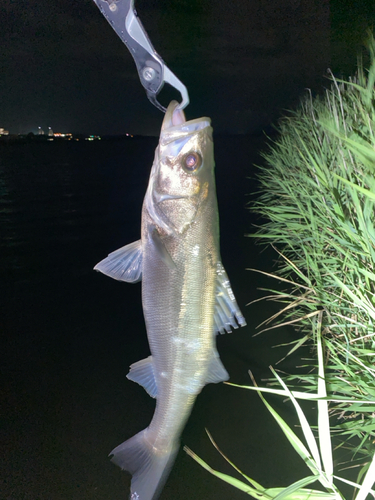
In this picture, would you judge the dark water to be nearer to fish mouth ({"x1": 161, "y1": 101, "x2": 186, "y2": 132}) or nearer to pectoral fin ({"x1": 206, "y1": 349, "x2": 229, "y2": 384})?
pectoral fin ({"x1": 206, "y1": 349, "x2": 229, "y2": 384})

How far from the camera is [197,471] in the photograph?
7.81ft

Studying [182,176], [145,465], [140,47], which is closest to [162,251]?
[182,176]

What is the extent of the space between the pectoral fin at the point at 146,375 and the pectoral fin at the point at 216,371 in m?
0.28

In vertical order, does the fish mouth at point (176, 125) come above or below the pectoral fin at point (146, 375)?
above

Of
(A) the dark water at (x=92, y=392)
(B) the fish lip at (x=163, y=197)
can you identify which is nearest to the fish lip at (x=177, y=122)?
(B) the fish lip at (x=163, y=197)

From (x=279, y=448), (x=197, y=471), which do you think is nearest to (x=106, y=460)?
(x=197, y=471)

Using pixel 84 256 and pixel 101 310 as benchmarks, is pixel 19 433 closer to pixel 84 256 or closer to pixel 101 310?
pixel 101 310

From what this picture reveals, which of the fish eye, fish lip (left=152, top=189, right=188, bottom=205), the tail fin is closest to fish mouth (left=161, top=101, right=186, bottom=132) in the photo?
the fish eye

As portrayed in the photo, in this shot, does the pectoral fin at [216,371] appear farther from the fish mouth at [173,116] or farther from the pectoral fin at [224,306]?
the fish mouth at [173,116]

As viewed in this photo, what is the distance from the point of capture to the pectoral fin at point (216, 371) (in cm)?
146

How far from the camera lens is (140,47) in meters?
1.31

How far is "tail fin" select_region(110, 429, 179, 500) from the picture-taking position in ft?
4.96

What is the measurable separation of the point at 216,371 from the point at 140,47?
147 cm

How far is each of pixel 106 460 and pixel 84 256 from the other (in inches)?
185
